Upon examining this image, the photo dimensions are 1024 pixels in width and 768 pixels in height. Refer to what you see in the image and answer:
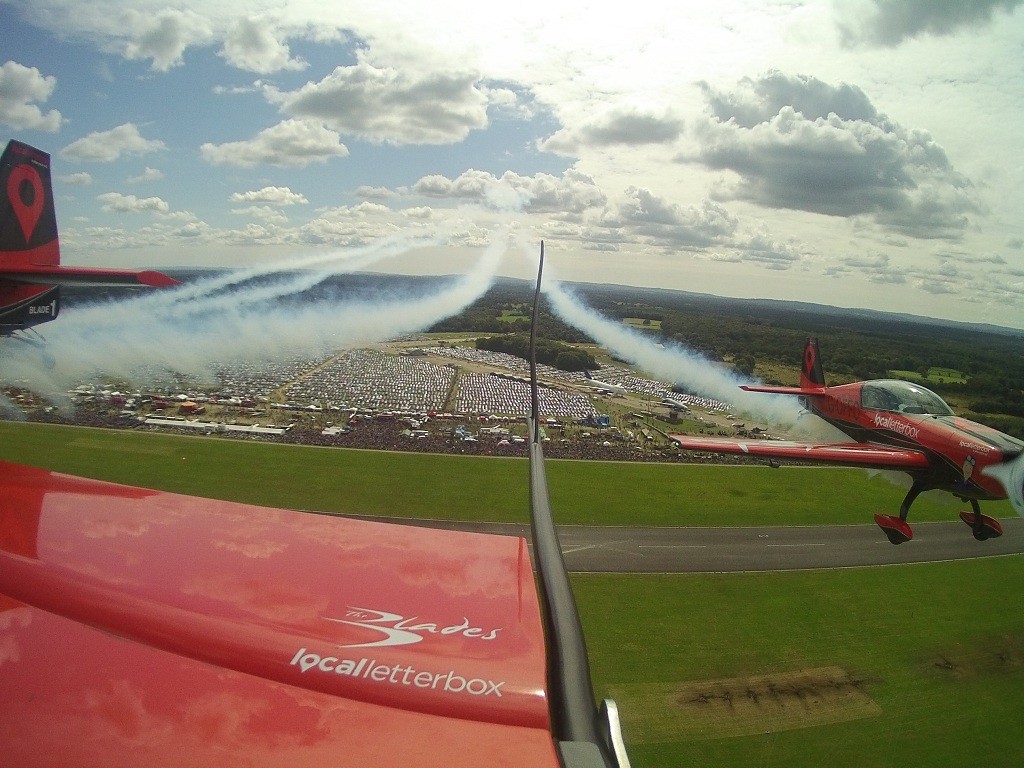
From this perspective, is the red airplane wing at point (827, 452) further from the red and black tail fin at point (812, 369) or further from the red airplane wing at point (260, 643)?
the red airplane wing at point (260, 643)

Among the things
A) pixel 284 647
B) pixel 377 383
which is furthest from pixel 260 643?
pixel 377 383

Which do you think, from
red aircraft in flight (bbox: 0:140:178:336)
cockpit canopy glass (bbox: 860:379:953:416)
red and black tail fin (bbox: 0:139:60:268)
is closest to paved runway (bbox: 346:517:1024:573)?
cockpit canopy glass (bbox: 860:379:953:416)

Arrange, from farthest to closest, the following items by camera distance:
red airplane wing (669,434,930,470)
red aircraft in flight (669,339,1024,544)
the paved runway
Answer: the paved runway → red airplane wing (669,434,930,470) → red aircraft in flight (669,339,1024,544)

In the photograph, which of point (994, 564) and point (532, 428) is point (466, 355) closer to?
point (994, 564)

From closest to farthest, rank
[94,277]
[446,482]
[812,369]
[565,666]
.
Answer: [565,666] → [94,277] → [812,369] → [446,482]

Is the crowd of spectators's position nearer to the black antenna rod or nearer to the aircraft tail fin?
the aircraft tail fin

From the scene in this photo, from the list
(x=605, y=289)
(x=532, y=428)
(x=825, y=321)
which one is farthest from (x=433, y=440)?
(x=532, y=428)

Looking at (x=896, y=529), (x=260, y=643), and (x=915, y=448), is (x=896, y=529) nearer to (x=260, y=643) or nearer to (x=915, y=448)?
(x=915, y=448)
